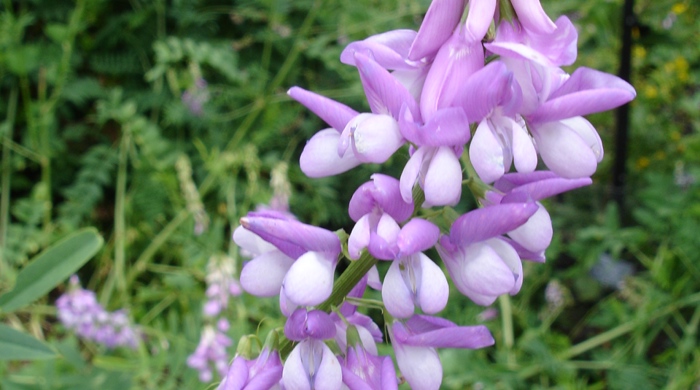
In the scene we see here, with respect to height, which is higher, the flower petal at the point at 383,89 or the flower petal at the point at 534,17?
the flower petal at the point at 534,17

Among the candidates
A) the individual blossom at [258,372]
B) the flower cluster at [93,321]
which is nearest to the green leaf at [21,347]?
the individual blossom at [258,372]

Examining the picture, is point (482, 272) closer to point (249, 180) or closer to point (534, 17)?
point (534, 17)

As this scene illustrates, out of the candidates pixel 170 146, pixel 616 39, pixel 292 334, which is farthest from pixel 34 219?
pixel 616 39

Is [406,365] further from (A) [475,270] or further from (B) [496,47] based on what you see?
(B) [496,47]

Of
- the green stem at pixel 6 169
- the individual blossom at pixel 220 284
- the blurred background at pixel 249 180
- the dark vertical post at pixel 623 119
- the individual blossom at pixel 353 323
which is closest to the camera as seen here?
the individual blossom at pixel 353 323

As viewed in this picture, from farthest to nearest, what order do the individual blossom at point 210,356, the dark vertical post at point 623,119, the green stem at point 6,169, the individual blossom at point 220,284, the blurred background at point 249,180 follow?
the green stem at point 6,169 < the dark vertical post at point 623,119 < the blurred background at point 249,180 < the individual blossom at point 220,284 < the individual blossom at point 210,356

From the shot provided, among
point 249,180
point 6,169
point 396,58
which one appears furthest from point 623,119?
point 6,169

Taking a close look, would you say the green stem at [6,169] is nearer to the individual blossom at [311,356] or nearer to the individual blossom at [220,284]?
the individual blossom at [220,284]
